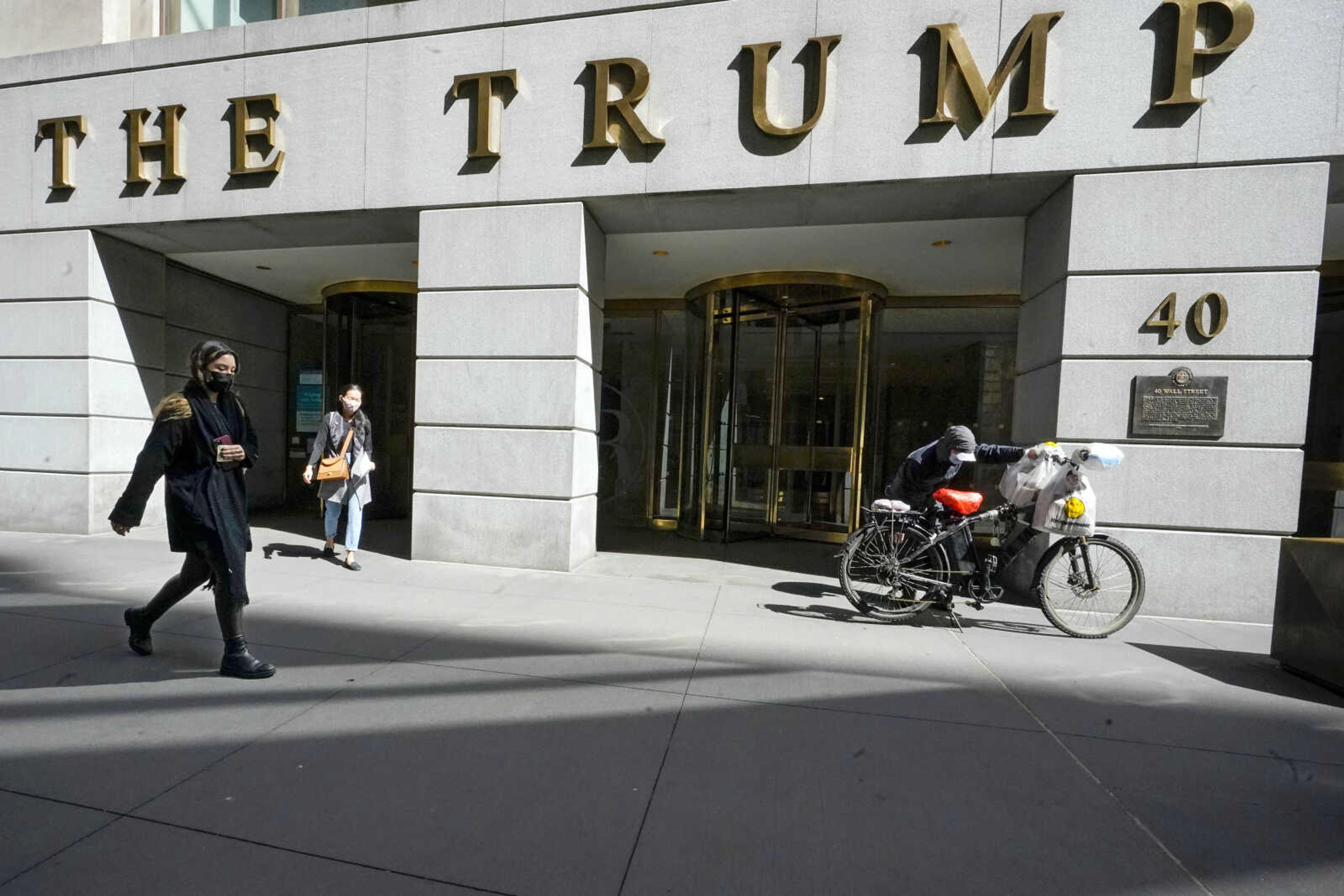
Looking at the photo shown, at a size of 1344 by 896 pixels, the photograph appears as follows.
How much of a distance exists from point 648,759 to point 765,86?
536 cm

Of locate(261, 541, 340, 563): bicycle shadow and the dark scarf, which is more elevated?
the dark scarf

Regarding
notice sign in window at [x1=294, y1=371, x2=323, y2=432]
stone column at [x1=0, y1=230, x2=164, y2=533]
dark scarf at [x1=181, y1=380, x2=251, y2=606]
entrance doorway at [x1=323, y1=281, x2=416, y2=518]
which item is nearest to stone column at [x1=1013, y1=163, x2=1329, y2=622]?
dark scarf at [x1=181, y1=380, x2=251, y2=606]

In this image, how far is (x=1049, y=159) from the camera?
498cm

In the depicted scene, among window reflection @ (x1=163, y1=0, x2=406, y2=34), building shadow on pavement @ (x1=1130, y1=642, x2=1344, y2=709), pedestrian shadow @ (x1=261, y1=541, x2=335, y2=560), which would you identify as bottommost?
pedestrian shadow @ (x1=261, y1=541, x2=335, y2=560)

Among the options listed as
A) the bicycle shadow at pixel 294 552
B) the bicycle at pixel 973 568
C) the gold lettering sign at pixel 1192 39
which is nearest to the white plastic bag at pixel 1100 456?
the bicycle at pixel 973 568

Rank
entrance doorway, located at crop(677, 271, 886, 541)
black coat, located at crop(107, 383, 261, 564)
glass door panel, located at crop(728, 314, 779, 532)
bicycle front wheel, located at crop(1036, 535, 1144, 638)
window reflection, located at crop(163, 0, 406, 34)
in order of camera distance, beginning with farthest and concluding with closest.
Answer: glass door panel, located at crop(728, 314, 779, 532), entrance doorway, located at crop(677, 271, 886, 541), window reflection, located at crop(163, 0, 406, 34), bicycle front wheel, located at crop(1036, 535, 1144, 638), black coat, located at crop(107, 383, 261, 564)

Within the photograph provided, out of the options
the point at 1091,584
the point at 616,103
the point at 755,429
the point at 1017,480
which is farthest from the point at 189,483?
the point at 755,429

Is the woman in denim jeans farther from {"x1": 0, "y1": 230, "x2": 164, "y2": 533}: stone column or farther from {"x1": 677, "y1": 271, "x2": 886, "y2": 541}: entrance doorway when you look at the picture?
{"x1": 677, "y1": 271, "x2": 886, "y2": 541}: entrance doorway

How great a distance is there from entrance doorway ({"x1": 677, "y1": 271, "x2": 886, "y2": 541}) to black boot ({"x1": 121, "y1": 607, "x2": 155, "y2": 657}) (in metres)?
6.06

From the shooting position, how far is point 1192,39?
469 cm

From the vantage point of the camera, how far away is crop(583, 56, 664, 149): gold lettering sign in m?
5.53

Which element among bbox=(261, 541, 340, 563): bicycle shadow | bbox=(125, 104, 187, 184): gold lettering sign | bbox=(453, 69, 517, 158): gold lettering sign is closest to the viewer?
bbox=(453, 69, 517, 158): gold lettering sign

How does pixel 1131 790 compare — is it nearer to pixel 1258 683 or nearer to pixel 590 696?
pixel 1258 683

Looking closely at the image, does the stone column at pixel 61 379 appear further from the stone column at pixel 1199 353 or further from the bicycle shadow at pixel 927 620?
the stone column at pixel 1199 353
